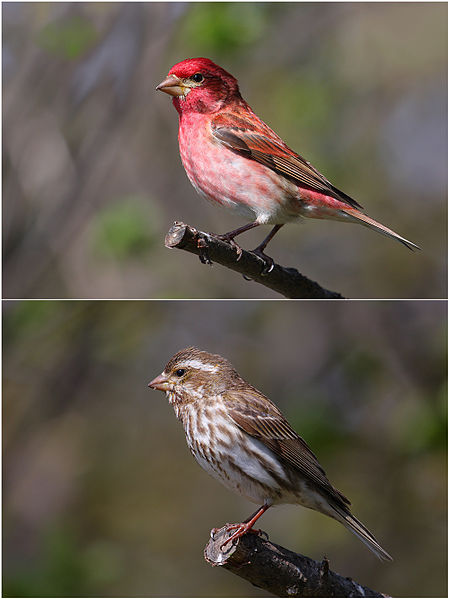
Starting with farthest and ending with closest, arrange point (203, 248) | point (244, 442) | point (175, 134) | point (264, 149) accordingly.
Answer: point (175, 134) → point (264, 149) → point (244, 442) → point (203, 248)

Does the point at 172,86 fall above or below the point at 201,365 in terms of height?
above

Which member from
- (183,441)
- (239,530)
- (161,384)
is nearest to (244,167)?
(161,384)

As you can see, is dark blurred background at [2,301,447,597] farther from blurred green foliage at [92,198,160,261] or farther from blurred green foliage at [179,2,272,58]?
blurred green foliage at [179,2,272,58]

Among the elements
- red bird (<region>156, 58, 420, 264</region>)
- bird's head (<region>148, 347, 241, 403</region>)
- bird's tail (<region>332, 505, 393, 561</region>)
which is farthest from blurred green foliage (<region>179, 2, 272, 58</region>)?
bird's tail (<region>332, 505, 393, 561</region>)

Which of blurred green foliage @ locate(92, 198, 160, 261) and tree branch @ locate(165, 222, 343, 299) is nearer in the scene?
tree branch @ locate(165, 222, 343, 299)

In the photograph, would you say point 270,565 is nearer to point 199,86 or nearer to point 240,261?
point 240,261

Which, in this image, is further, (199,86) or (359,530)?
(199,86)

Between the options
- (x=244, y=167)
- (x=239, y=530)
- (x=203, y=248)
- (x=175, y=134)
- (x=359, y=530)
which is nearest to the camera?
(x=239, y=530)

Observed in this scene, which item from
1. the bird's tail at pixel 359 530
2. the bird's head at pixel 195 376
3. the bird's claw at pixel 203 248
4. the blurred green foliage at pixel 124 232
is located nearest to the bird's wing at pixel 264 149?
the bird's claw at pixel 203 248
